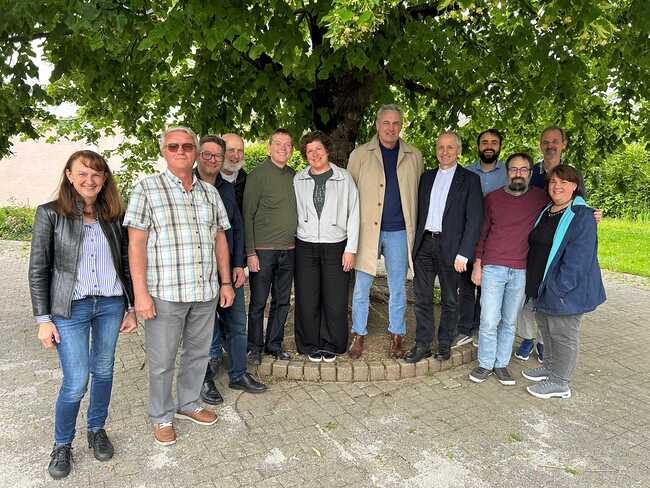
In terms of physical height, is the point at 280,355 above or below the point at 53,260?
below

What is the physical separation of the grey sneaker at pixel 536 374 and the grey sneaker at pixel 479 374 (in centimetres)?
34

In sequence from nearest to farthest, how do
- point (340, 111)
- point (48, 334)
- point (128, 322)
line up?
point (48, 334), point (128, 322), point (340, 111)

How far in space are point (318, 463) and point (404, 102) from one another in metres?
6.29

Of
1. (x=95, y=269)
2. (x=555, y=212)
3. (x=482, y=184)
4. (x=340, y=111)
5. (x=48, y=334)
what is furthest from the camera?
(x=340, y=111)

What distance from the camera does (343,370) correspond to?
4.34 metres

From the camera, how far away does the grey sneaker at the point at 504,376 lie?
14.2 ft

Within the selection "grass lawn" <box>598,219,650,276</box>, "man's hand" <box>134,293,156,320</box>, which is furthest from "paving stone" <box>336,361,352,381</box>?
"grass lawn" <box>598,219,650,276</box>

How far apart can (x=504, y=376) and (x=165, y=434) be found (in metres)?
2.86

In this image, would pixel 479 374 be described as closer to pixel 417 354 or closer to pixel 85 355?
pixel 417 354

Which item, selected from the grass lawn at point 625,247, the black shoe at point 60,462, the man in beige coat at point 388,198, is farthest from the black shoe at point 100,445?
the grass lawn at point 625,247

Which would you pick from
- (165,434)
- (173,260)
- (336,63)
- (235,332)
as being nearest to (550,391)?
(235,332)

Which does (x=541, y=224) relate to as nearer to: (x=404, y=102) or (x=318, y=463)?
(x=318, y=463)

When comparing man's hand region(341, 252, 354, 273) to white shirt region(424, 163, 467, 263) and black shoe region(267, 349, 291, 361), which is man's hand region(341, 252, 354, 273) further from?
black shoe region(267, 349, 291, 361)

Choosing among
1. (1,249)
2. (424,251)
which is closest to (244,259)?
(424,251)
